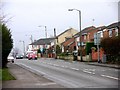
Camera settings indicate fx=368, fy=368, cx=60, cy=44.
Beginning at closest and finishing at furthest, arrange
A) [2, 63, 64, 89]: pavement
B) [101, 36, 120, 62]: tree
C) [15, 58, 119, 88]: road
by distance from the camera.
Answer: [2, 63, 64, 89]: pavement, [15, 58, 119, 88]: road, [101, 36, 120, 62]: tree

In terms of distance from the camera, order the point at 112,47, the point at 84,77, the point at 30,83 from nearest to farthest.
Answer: the point at 30,83 → the point at 84,77 → the point at 112,47

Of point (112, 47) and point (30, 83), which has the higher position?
point (112, 47)

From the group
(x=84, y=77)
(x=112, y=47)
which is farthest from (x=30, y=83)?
(x=112, y=47)

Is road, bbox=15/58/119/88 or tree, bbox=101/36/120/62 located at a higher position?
tree, bbox=101/36/120/62

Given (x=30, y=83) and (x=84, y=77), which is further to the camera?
(x=84, y=77)

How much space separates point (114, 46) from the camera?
4381cm

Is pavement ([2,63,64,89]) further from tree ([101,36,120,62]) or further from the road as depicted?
tree ([101,36,120,62])

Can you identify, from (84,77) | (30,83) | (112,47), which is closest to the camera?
(30,83)

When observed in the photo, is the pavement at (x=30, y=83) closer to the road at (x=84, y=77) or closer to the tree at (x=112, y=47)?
the road at (x=84, y=77)

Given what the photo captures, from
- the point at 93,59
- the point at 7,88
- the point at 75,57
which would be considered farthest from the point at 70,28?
the point at 7,88

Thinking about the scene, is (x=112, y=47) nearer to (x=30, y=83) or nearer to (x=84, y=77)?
(x=84, y=77)

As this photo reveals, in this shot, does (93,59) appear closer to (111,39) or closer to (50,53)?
(111,39)

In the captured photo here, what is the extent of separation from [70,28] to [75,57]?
2832 inches

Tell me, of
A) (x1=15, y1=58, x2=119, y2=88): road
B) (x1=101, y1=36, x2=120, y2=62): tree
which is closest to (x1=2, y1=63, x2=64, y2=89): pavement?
(x1=15, y1=58, x2=119, y2=88): road
